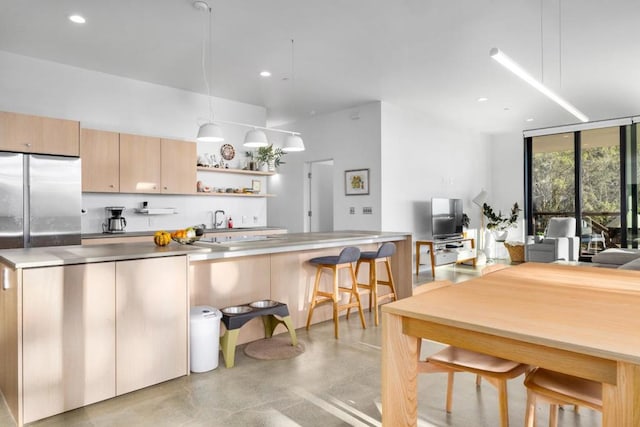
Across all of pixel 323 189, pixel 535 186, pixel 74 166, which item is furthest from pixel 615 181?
pixel 74 166

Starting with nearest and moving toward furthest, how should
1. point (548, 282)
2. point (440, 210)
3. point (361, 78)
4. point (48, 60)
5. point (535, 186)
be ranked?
point (548, 282), point (48, 60), point (361, 78), point (440, 210), point (535, 186)

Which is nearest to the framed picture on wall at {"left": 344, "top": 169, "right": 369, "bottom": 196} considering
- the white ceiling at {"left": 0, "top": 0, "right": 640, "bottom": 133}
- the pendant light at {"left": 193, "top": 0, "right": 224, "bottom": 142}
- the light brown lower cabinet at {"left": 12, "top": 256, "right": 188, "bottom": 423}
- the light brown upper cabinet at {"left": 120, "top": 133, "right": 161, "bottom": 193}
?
the white ceiling at {"left": 0, "top": 0, "right": 640, "bottom": 133}

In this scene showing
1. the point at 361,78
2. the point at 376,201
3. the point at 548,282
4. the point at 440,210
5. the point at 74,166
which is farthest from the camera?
the point at 440,210

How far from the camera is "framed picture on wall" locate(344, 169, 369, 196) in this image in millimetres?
6699

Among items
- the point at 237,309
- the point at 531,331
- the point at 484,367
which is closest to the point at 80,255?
the point at 237,309

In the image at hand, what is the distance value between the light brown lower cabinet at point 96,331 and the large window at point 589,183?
8.47 m

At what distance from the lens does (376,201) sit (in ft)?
21.6

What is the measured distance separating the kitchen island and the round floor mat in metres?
0.60

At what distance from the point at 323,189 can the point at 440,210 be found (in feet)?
7.83

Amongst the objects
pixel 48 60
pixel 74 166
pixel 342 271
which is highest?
pixel 48 60

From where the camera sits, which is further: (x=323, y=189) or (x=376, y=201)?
(x=323, y=189)

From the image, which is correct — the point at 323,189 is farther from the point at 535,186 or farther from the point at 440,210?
the point at 535,186

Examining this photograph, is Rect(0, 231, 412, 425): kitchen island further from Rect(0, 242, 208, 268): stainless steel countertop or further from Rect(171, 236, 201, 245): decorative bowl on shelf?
Rect(171, 236, 201, 245): decorative bowl on shelf

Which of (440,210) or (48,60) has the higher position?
(48,60)
